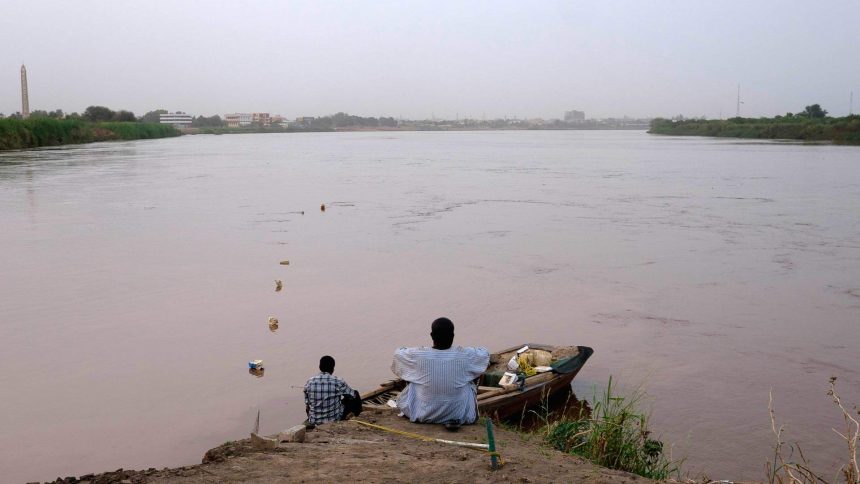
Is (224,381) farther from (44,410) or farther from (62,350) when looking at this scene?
(62,350)

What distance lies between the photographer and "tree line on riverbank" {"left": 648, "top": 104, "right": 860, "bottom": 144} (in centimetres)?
5734

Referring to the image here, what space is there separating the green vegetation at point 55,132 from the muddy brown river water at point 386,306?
2700 centimetres

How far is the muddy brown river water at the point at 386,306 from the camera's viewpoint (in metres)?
6.12

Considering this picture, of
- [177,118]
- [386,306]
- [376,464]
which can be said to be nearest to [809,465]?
[376,464]

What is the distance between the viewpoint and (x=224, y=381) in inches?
274

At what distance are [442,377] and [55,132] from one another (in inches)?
2095

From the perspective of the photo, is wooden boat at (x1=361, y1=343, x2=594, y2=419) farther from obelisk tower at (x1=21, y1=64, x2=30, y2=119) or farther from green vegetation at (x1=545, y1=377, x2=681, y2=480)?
obelisk tower at (x1=21, y1=64, x2=30, y2=119)

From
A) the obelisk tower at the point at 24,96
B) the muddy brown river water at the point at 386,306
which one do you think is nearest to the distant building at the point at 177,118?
the obelisk tower at the point at 24,96

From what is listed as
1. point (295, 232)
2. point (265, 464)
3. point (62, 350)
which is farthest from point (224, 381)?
point (295, 232)

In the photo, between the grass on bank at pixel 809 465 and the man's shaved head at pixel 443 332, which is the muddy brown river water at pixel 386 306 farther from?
the man's shaved head at pixel 443 332

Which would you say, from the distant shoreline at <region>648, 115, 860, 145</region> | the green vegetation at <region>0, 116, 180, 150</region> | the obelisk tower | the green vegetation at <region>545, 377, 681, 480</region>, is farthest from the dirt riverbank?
the obelisk tower

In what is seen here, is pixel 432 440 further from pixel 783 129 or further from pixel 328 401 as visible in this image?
pixel 783 129

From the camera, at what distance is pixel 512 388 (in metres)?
5.60

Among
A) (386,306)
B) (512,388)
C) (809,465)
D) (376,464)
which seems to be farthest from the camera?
(386,306)
